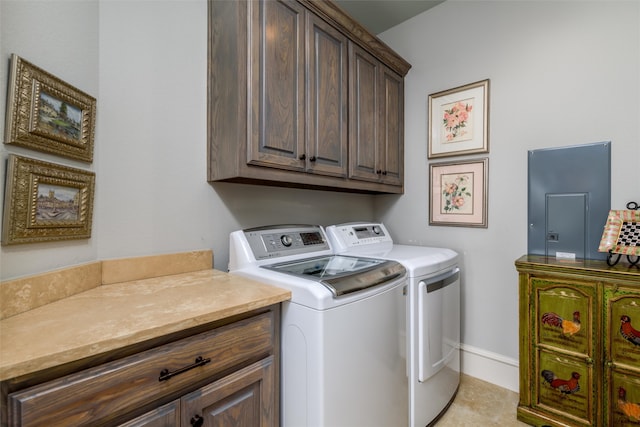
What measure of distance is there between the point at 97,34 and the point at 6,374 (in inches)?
48.5

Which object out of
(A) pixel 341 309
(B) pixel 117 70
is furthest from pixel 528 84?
(B) pixel 117 70

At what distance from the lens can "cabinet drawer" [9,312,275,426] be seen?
63 cm

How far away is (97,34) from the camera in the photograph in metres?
1.18

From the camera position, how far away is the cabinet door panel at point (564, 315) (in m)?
1.43

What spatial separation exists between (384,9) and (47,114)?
7.50ft

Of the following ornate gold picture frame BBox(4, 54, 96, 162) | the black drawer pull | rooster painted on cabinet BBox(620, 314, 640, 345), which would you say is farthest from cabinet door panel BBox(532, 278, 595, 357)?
ornate gold picture frame BBox(4, 54, 96, 162)

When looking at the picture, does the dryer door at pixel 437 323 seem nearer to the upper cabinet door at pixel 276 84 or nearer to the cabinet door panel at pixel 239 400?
the cabinet door panel at pixel 239 400

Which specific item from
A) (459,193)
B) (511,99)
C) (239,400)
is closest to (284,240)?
(239,400)

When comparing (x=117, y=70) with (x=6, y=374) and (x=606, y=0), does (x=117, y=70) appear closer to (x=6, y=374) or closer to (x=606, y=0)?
(x=6, y=374)

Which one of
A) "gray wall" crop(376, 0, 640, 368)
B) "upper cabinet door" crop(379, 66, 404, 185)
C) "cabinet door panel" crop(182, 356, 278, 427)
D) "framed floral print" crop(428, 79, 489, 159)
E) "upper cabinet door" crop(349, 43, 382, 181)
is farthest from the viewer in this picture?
"upper cabinet door" crop(379, 66, 404, 185)

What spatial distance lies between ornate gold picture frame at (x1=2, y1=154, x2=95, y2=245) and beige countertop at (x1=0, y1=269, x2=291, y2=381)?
23cm

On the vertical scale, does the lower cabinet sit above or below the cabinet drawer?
below

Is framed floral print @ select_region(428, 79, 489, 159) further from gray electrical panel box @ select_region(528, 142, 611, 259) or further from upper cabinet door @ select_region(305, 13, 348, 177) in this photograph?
upper cabinet door @ select_region(305, 13, 348, 177)

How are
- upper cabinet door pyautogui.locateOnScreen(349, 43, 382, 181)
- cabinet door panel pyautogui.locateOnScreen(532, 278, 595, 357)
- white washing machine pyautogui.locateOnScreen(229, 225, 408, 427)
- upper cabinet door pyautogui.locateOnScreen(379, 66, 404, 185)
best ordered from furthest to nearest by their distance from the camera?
upper cabinet door pyautogui.locateOnScreen(379, 66, 404, 185)
upper cabinet door pyautogui.locateOnScreen(349, 43, 382, 181)
cabinet door panel pyautogui.locateOnScreen(532, 278, 595, 357)
white washing machine pyautogui.locateOnScreen(229, 225, 408, 427)
